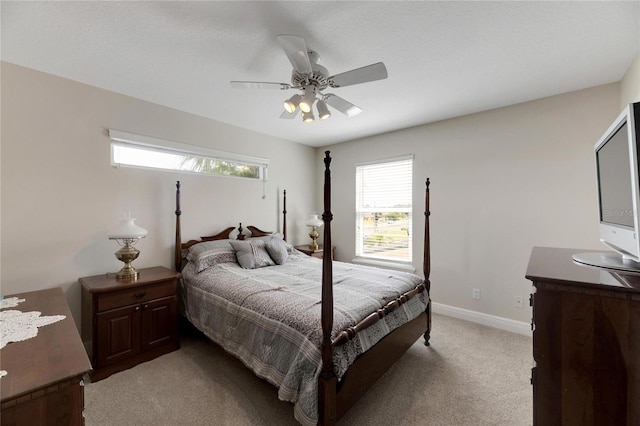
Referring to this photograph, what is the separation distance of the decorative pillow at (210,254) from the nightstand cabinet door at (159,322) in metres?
0.43

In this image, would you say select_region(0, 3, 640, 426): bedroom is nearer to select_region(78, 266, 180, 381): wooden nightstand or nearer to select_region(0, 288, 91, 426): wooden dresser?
select_region(78, 266, 180, 381): wooden nightstand

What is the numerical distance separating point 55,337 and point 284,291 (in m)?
1.34

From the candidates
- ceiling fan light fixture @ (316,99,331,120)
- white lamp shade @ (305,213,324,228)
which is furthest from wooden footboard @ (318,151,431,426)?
white lamp shade @ (305,213,324,228)

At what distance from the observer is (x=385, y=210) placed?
4.11 meters

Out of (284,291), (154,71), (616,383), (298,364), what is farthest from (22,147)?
(616,383)

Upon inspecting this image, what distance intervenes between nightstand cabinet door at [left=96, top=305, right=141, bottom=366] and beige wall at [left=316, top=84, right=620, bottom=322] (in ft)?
11.1

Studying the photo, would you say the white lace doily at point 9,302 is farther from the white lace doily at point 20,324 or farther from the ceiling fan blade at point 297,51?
the ceiling fan blade at point 297,51

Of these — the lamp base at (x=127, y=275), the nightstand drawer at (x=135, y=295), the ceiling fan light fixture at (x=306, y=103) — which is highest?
the ceiling fan light fixture at (x=306, y=103)

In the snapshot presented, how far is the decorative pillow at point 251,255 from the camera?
3053 millimetres

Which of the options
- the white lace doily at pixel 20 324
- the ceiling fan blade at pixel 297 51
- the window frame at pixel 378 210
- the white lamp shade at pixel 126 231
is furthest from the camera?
the window frame at pixel 378 210

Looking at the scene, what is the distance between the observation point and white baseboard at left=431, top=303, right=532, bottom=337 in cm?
293

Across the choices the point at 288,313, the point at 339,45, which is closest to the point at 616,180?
the point at 339,45

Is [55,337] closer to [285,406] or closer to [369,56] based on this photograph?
[285,406]

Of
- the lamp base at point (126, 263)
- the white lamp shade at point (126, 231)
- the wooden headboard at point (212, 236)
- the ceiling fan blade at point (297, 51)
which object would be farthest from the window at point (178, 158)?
the ceiling fan blade at point (297, 51)
